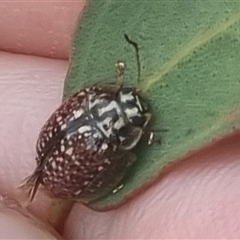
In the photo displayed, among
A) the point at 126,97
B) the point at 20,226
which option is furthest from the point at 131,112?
the point at 20,226

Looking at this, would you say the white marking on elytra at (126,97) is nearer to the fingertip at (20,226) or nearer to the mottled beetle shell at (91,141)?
the mottled beetle shell at (91,141)

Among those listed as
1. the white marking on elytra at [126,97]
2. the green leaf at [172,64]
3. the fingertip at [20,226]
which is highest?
the green leaf at [172,64]

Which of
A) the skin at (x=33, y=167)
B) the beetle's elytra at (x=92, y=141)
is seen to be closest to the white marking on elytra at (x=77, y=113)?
the beetle's elytra at (x=92, y=141)

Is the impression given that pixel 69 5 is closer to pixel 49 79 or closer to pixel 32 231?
pixel 49 79

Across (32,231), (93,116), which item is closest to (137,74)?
(93,116)

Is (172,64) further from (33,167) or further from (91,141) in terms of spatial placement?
(33,167)

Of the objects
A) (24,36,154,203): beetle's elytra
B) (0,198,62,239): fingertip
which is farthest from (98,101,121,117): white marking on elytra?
(0,198,62,239): fingertip

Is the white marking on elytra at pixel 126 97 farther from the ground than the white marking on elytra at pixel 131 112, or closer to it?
farther from the ground
